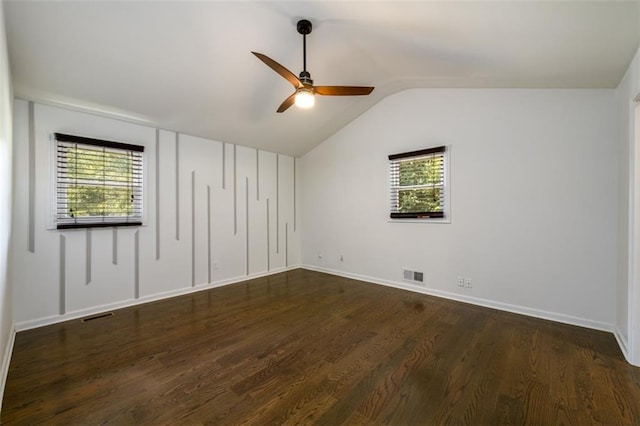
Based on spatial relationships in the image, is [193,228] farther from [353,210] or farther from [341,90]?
[341,90]

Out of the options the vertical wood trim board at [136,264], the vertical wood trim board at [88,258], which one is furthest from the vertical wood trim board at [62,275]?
the vertical wood trim board at [136,264]

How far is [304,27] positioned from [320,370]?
3.02m

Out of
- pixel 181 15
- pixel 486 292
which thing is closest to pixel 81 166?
pixel 181 15

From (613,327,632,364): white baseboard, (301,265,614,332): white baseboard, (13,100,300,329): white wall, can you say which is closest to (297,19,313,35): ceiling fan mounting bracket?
(13,100,300,329): white wall

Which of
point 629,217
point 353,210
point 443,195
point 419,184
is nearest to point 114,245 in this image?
point 353,210

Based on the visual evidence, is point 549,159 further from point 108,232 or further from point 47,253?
point 47,253

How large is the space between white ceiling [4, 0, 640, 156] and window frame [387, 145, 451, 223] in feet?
2.88

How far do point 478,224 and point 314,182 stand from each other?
10.2 feet

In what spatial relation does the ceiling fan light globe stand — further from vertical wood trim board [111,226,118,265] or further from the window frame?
vertical wood trim board [111,226,118,265]

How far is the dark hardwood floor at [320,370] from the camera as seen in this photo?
5.52ft

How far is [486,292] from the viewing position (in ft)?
11.4

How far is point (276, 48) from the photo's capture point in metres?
2.82

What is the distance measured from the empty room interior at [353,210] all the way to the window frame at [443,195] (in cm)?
3

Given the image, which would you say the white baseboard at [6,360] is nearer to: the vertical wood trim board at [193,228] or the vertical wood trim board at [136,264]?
the vertical wood trim board at [136,264]
